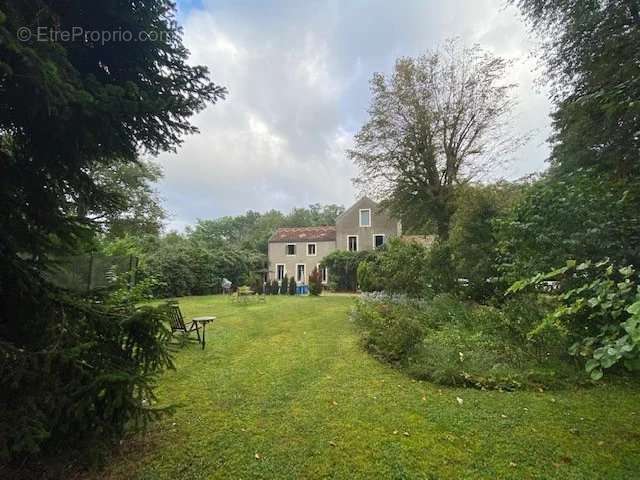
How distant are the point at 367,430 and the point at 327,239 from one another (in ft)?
76.8

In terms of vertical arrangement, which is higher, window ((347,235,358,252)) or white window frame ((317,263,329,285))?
window ((347,235,358,252))

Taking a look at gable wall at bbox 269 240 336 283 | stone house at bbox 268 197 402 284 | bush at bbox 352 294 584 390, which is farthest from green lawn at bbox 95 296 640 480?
gable wall at bbox 269 240 336 283

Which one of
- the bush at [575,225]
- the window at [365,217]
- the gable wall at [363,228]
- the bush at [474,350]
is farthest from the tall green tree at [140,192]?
the bush at [575,225]

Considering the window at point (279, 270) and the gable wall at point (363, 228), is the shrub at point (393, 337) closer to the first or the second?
the gable wall at point (363, 228)

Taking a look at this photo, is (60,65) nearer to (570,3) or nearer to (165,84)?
(165,84)

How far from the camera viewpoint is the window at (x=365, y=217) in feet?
83.1

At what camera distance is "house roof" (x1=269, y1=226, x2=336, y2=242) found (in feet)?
88.0

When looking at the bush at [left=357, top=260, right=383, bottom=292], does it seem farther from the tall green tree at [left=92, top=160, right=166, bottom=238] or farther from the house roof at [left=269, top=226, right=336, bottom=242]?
the tall green tree at [left=92, top=160, right=166, bottom=238]

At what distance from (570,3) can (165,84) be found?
868cm

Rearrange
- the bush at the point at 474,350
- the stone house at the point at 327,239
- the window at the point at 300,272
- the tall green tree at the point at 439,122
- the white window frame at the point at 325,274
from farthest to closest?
1. the window at the point at 300,272
2. the stone house at the point at 327,239
3. the white window frame at the point at 325,274
4. the tall green tree at the point at 439,122
5. the bush at the point at 474,350

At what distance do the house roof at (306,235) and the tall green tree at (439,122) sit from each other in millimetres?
10952

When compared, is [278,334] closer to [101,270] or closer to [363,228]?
[101,270]

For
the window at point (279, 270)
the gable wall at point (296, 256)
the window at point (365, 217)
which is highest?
the window at point (365, 217)

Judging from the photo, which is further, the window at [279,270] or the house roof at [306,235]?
the window at [279,270]
